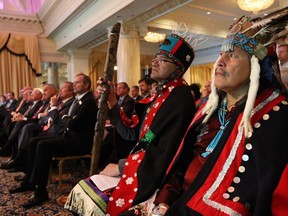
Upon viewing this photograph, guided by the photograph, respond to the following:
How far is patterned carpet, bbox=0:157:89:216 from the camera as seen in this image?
2.47m

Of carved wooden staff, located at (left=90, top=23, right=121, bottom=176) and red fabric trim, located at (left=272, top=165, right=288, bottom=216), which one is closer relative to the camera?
red fabric trim, located at (left=272, top=165, right=288, bottom=216)

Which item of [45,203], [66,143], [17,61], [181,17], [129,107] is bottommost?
[45,203]

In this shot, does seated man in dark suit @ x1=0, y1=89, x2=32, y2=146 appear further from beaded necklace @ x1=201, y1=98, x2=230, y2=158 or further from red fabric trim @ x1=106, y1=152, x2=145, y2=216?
beaded necklace @ x1=201, y1=98, x2=230, y2=158

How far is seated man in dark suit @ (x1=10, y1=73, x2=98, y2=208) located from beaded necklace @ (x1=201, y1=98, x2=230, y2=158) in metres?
1.84

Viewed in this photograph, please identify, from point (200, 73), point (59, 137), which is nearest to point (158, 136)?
point (59, 137)

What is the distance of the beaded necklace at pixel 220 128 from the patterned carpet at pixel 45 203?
1677 mm

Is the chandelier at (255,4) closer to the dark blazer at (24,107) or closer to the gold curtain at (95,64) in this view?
the dark blazer at (24,107)

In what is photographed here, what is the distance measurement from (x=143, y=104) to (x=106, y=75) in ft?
1.18

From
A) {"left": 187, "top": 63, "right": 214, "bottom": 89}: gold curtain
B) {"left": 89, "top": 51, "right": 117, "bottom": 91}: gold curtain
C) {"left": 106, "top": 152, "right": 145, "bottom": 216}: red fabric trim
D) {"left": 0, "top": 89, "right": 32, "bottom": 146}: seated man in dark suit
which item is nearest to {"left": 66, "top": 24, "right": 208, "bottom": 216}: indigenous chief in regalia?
{"left": 106, "top": 152, "right": 145, "bottom": 216}: red fabric trim

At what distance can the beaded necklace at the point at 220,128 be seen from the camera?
3.96 feet

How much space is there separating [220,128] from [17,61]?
8.86 m

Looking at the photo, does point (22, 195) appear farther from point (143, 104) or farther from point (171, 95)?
point (171, 95)

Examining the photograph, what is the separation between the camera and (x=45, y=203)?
2652 mm

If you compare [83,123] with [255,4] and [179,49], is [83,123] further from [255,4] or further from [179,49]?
[255,4]
